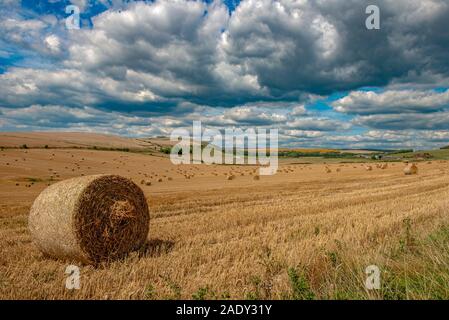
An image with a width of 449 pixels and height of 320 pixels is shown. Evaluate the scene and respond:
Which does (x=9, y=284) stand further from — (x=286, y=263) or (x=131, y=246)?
(x=286, y=263)

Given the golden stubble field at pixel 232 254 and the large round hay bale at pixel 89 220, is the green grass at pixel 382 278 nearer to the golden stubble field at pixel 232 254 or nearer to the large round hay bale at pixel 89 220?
the golden stubble field at pixel 232 254

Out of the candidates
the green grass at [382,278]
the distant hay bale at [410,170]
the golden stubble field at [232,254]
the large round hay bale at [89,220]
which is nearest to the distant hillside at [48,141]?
the distant hay bale at [410,170]

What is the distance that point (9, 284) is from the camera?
5.89 metres

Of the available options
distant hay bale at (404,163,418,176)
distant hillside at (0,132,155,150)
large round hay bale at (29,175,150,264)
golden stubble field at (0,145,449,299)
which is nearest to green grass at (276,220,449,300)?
golden stubble field at (0,145,449,299)

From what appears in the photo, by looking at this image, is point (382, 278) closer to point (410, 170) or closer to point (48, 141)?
point (410, 170)

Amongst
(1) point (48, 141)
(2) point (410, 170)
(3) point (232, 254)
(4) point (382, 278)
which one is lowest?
(3) point (232, 254)

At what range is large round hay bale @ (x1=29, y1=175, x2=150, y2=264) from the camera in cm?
800

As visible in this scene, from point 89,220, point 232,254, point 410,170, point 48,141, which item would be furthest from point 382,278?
point 48,141

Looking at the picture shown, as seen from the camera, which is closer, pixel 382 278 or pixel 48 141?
pixel 382 278

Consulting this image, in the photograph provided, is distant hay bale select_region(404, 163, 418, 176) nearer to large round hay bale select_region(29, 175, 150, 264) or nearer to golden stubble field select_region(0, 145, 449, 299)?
golden stubble field select_region(0, 145, 449, 299)

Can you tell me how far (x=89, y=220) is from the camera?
8266 millimetres

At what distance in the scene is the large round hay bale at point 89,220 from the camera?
26.2ft
